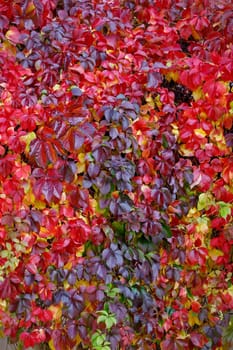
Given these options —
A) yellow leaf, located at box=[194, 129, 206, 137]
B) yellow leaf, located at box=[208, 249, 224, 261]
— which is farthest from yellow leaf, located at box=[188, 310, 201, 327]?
yellow leaf, located at box=[194, 129, 206, 137]

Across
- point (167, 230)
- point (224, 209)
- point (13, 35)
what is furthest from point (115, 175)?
point (13, 35)

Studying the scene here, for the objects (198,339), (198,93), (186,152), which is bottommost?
(198,339)

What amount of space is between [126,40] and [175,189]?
59cm

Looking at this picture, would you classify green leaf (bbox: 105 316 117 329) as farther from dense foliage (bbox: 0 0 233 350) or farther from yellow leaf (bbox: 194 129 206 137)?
yellow leaf (bbox: 194 129 206 137)

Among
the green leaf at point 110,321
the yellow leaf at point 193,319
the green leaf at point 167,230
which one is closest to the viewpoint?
the green leaf at point 110,321

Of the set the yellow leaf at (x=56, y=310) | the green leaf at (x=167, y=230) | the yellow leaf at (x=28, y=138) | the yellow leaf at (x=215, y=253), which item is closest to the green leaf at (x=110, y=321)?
the yellow leaf at (x=56, y=310)

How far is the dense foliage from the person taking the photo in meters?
1.94

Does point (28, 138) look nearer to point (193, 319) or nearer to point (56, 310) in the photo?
point (56, 310)

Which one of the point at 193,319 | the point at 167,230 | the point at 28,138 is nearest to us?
the point at 28,138

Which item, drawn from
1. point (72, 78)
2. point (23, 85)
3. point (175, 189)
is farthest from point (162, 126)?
point (23, 85)

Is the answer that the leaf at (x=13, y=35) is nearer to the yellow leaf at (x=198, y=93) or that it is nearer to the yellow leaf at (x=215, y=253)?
the yellow leaf at (x=198, y=93)

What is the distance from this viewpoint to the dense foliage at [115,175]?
194 centimetres

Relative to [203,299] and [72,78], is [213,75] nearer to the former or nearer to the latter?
[72,78]

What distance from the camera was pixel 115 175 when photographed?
1.95m
